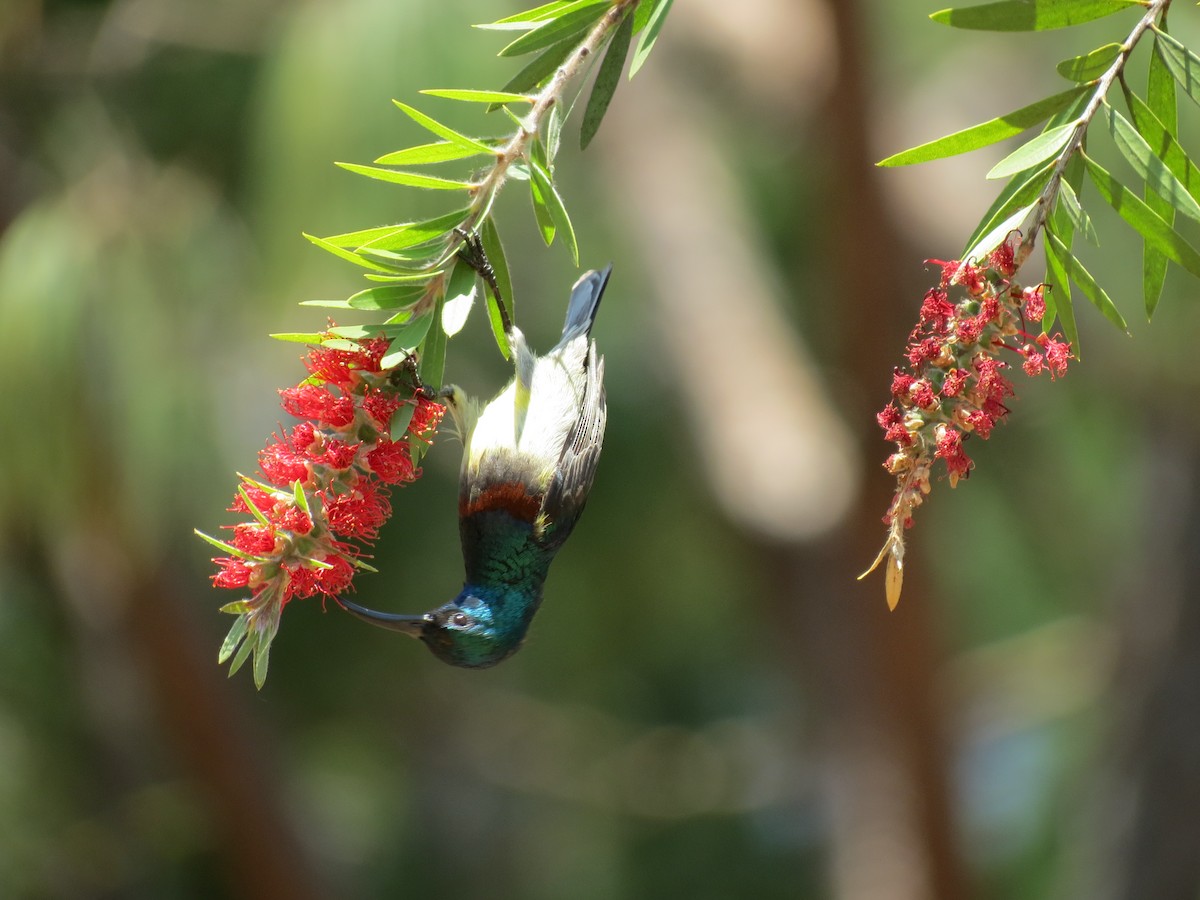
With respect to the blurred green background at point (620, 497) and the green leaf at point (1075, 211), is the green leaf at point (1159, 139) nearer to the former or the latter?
the green leaf at point (1075, 211)

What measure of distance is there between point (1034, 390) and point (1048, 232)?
462 centimetres

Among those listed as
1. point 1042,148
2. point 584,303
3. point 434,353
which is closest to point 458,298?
point 434,353

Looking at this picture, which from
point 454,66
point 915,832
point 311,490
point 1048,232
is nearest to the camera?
point 1048,232

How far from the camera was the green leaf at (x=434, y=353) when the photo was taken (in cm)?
131

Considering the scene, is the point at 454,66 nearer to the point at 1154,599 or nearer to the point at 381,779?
the point at 1154,599

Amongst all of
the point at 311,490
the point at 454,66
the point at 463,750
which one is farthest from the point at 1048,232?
the point at 463,750

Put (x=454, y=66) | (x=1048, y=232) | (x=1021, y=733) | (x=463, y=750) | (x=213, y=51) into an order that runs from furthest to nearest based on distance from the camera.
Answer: (x=1021, y=733)
(x=463, y=750)
(x=213, y=51)
(x=454, y=66)
(x=1048, y=232)

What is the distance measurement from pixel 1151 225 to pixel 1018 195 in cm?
11

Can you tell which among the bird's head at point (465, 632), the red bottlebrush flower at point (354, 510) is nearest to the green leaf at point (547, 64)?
the red bottlebrush flower at point (354, 510)

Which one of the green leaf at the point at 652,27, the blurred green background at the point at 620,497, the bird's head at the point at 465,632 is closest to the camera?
the green leaf at the point at 652,27

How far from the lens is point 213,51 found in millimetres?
5516

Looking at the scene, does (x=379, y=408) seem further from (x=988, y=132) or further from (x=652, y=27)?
(x=988, y=132)

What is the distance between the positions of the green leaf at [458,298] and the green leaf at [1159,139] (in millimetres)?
599

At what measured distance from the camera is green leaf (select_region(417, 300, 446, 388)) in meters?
1.31
